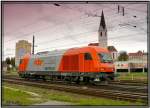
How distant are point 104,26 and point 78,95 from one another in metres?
3.07

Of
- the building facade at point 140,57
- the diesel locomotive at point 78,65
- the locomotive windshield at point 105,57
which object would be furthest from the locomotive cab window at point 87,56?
the building facade at point 140,57

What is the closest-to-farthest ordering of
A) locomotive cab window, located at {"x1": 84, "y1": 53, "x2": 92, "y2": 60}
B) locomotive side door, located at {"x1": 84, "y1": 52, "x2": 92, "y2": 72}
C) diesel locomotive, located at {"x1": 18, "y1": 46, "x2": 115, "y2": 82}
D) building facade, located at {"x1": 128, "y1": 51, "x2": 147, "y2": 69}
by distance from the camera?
building facade, located at {"x1": 128, "y1": 51, "x2": 147, "y2": 69} < diesel locomotive, located at {"x1": 18, "y1": 46, "x2": 115, "y2": 82} < locomotive side door, located at {"x1": 84, "y1": 52, "x2": 92, "y2": 72} < locomotive cab window, located at {"x1": 84, "y1": 53, "x2": 92, "y2": 60}

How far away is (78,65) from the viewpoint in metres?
19.1

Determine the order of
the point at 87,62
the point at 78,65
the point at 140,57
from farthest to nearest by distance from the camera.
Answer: the point at 78,65
the point at 87,62
the point at 140,57

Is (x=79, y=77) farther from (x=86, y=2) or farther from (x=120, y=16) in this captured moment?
(x=86, y=2)

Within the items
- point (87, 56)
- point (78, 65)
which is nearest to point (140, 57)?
point (87, 56)

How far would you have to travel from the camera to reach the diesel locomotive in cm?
1803

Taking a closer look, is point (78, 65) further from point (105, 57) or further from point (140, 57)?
point (140, 57)

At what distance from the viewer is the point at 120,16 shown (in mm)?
13195

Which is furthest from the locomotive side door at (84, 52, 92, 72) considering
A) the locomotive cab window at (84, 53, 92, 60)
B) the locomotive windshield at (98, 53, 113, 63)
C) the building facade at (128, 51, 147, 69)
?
the building facade at (128, 51, 147, 69)

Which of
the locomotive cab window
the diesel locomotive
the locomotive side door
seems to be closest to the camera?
the diesel locomotive

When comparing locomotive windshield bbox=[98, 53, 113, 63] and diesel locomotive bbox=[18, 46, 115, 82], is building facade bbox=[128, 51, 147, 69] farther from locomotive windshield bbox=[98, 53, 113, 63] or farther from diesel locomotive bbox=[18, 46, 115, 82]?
diesel locomotive bbox=[18, 46, 115, 82]

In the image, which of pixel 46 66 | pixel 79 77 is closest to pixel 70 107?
pixel 79 77

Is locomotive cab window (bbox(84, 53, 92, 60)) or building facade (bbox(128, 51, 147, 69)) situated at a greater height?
locomotive cab window (bbox(84, 53, 92, 60))
